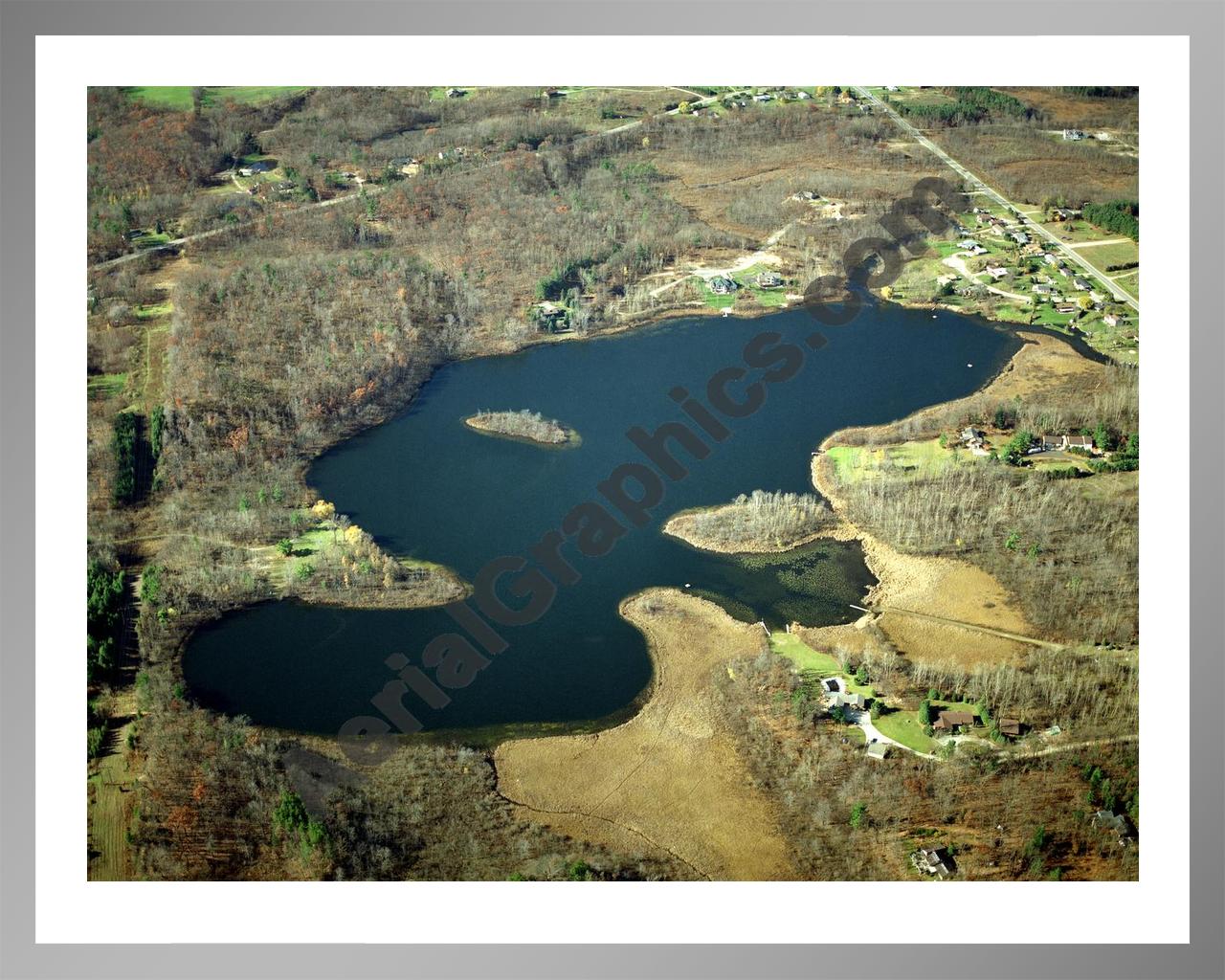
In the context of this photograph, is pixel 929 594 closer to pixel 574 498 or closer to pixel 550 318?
pixel 574 498

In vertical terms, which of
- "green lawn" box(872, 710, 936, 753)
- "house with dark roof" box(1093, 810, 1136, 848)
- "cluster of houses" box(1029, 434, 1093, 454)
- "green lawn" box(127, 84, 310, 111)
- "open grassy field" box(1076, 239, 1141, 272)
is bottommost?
"house with dark roof" box(1093, 810, 1136, 848)

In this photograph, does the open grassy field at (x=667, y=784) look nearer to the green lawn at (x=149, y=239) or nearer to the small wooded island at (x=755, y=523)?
the small wooded island at (x=755, y=523)

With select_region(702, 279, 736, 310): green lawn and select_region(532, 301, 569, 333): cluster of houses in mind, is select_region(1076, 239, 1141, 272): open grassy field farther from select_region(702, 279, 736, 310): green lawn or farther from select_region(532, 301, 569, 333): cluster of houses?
select_region(532, 301, 569, 333): cluster of houses

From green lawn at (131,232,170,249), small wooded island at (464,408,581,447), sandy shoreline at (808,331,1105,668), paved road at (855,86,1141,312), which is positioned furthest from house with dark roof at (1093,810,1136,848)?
green lawn at (131,232,170,249)

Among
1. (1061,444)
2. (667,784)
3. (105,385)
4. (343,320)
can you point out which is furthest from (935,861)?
(105,385)

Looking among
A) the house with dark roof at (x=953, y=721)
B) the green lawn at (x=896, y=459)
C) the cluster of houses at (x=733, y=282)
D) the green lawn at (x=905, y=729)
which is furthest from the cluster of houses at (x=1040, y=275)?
the green lawn at (x=905, y=729)
